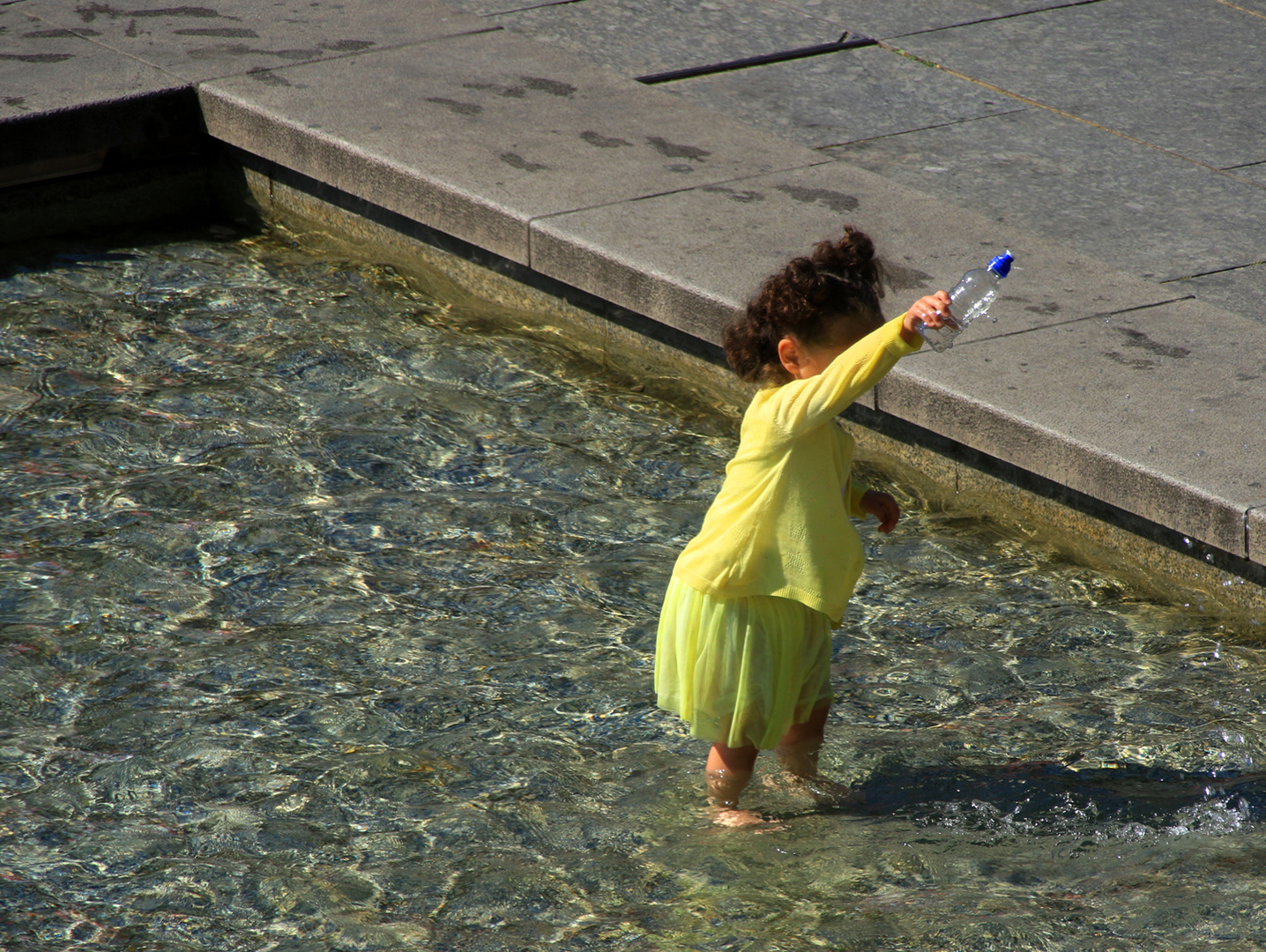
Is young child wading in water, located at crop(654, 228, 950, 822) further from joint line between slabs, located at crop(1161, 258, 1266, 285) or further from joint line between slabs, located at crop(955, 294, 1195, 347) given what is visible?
joint line between slabs, located at crop(1161, 258, 1266, 285)

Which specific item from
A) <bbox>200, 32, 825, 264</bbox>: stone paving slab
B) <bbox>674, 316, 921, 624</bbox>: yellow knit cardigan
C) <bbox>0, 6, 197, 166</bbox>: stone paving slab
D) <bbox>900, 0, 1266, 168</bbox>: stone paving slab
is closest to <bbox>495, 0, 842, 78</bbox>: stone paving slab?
<bbox>200, 32, 825, 264</bbox>: stone paving slab

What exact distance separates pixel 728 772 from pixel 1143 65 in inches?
220

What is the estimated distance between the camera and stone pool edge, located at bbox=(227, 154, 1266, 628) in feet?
15.7

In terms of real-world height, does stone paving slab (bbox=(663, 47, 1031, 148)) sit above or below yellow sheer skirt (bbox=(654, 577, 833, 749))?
above

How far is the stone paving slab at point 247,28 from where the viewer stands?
7.64 m

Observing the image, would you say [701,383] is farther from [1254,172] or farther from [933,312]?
[933,312]

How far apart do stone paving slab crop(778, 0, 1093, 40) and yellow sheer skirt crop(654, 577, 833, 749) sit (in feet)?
18.1

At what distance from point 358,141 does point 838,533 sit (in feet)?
12.8

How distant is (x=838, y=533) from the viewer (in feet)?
11.6

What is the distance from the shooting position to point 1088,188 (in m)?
6.76

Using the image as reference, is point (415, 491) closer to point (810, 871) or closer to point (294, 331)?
point (294, 331)

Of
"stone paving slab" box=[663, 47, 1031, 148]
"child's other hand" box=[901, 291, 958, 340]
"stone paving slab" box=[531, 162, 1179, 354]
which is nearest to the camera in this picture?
"child's other hand" box=[901, 291, 958, 340]

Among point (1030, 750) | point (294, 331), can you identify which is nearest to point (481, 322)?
point (294, 331)

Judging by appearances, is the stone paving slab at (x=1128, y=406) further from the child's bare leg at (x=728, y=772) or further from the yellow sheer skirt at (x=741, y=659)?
the child's bare leg at (x=728, y=772)
